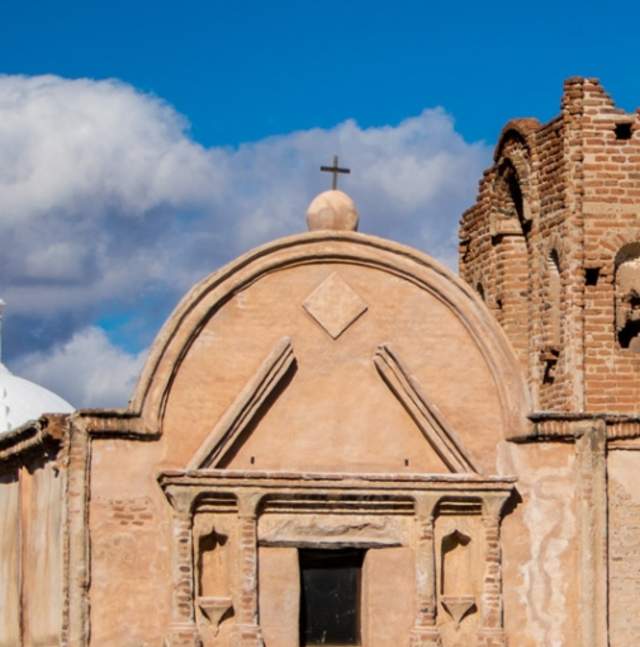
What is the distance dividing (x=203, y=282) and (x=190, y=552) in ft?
8.73

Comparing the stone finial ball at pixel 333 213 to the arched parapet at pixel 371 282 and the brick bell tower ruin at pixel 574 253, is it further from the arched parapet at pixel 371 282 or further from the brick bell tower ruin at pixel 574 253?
the brick bell tower ruin at pixel 574 253

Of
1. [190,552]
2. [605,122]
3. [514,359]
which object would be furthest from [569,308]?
[190,552]

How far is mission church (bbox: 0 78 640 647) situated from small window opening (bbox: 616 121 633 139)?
261 inches

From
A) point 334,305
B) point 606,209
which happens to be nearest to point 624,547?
point 334,305

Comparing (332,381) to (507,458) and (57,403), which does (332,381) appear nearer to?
(507,458)

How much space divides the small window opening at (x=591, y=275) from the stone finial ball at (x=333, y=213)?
614 cm

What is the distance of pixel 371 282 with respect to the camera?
83.4 ft

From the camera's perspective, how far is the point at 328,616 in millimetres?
25078

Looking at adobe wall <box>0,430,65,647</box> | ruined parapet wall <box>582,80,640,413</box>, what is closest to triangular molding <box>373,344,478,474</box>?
adobe wall <box>0,430,65,647</box>

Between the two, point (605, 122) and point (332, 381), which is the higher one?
point (605, 122)

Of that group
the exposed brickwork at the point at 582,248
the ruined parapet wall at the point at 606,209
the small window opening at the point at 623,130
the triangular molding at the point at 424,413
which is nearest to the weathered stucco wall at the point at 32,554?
the triangular molding at the point at 424,413

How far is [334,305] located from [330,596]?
2894 millimetres

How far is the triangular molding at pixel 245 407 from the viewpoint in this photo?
2458cm

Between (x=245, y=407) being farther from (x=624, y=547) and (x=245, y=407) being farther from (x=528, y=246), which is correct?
(x=528, y=246)
